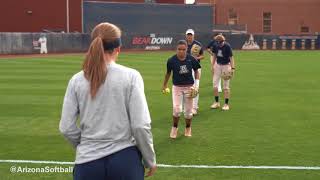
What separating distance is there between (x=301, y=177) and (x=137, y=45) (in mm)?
44324

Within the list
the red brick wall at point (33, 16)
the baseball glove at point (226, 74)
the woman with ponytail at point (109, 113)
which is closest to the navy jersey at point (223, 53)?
the baseball glove at point (226, 74)

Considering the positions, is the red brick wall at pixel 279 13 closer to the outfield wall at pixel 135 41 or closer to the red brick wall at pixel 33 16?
the outfield wall at pixel 135 41

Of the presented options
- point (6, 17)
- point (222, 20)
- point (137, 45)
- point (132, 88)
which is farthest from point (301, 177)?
point (222, 20)

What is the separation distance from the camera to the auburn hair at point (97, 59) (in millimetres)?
3873

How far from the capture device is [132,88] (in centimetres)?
392

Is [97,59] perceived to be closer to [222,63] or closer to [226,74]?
[226,74]

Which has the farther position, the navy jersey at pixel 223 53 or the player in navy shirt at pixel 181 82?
the navy jersey at pixel 223 53

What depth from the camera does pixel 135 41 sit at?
51344 mm

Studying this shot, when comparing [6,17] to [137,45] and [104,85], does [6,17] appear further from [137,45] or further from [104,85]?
[104,85]

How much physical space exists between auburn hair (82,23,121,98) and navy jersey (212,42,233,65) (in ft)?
36.1

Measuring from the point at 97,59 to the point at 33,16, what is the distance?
178ft

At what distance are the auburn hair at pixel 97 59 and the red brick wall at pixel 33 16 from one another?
174 ft

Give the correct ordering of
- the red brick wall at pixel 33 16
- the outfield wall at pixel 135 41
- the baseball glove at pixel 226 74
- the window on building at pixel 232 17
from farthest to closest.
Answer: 1. the window on building at pixel 232 17
2. the red brick wall at pixel 33 16
3. the outfield wall at pixel 135 41
4. the baseball glove at pixel 226 74
